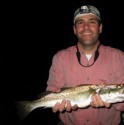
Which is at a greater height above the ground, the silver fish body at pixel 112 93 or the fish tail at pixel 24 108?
the silver fish body at pixel 112 93

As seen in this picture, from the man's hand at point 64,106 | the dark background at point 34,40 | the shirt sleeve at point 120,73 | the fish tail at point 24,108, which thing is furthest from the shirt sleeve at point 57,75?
the dark background at point 34,40

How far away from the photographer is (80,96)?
3924mm

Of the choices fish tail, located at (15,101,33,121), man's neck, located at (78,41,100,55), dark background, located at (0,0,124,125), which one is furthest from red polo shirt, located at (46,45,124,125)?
dark background, located at (0,0,124,125)

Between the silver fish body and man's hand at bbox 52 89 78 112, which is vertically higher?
the silver fish body

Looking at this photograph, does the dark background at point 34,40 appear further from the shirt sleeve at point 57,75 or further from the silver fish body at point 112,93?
the silver fish body at point 112,93

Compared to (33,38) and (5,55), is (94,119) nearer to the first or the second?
(5,55)

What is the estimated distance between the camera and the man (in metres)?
3.85

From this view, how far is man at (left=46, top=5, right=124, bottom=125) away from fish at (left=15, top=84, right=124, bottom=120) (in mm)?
74

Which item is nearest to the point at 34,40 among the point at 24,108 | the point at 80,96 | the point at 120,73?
the point at 24,108

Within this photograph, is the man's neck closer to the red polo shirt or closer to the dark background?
the red polo shirt

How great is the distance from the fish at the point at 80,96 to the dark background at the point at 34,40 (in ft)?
13.5

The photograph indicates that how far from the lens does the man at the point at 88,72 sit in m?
3.85

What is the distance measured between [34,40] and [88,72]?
23.0 metres

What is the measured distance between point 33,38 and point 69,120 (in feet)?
78.3
